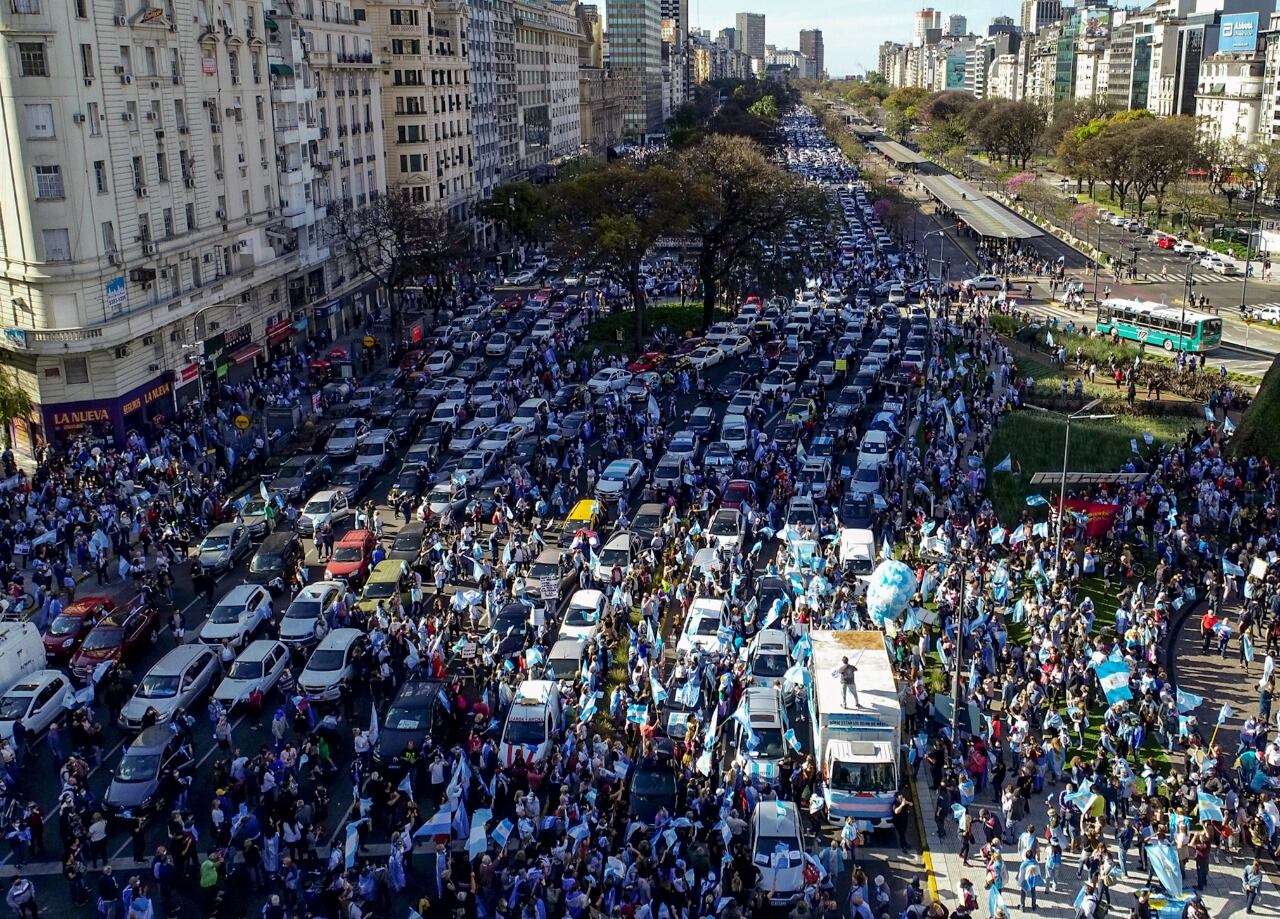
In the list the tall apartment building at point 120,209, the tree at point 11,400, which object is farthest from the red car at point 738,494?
the tree at point 11,400

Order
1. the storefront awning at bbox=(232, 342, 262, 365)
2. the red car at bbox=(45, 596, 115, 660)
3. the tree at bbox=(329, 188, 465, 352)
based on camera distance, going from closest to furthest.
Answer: the red car at bbox=(45, 596, 115, 660)
the storefront awning at bbox=(232, 342, 262, 365)
the tree at bbox=(329, 188, 465, 352)

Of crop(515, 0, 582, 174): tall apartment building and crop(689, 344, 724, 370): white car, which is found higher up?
crop(515, 0, 582, 174): tall apartment building

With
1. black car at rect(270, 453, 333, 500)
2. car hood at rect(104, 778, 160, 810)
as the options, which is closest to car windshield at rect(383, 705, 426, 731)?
car hood at rect(104, 778, 160, 810)

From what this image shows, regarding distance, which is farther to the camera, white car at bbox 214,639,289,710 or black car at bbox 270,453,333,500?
black car at bbox 270,453,333,500

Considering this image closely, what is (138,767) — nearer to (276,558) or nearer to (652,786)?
(652,786)

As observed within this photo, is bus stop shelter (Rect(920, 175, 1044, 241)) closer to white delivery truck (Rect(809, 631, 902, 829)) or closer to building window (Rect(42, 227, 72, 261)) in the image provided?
building window (Rect(42, 227, 72, 261))

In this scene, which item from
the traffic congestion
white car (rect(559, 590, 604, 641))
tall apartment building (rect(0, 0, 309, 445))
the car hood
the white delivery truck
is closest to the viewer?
the traffic congestion

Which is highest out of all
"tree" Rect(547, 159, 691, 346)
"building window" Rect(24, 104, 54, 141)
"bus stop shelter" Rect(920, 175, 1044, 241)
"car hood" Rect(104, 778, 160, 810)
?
"building window" Rect(24, 104, 54, 141)

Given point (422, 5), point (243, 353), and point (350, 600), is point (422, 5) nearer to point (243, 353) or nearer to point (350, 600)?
point (243, 353)
